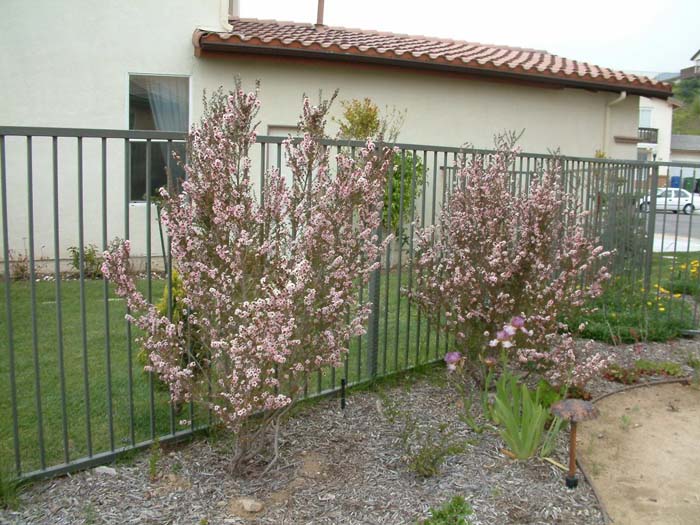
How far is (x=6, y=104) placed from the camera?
9.84 metres

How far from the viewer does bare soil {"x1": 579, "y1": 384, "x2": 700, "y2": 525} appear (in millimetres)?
3695

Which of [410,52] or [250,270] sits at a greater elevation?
[410,52]

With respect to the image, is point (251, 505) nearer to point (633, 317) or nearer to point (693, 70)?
point (633, 317)

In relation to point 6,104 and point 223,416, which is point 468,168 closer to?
point 223,416

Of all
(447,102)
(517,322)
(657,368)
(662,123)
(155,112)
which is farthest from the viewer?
(662,123)

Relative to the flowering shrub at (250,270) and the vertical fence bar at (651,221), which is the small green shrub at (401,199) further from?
the vertical fence bar at (651,221)

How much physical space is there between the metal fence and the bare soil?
1.38 metres

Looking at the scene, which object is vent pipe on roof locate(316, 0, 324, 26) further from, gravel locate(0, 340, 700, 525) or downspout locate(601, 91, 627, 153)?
gravel locate(0, 340, 700, 525)

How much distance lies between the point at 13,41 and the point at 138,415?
291 inches

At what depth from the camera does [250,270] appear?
3.54m

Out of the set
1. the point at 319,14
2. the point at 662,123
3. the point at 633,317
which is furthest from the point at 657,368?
the point at 662,123

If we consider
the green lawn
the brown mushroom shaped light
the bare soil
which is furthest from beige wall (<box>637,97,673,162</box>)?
the brown mushroom shaped light

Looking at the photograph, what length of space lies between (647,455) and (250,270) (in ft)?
8.64

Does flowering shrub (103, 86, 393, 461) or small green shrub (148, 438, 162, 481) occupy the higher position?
flowering shrub (103, 86, 393, 461)
